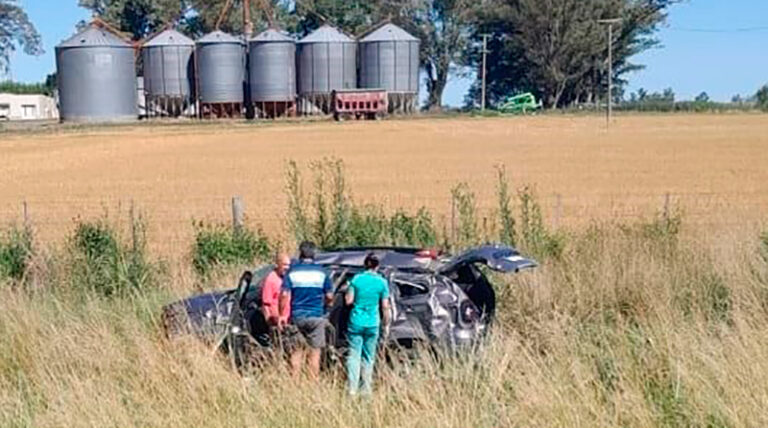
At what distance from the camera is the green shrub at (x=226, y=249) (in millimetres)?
11312

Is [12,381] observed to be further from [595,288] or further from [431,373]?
[595,288]

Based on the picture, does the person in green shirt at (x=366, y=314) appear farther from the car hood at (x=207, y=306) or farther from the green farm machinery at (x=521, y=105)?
the green farm machinery at (x=521, y=105)

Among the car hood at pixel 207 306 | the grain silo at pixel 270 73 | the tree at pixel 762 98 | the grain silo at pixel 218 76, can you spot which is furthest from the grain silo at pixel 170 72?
the car hood at pixel 207 306

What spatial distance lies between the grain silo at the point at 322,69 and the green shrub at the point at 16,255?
85934 mm

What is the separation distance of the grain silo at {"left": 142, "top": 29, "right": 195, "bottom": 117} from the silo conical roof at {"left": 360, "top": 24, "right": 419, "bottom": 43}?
21.7 m

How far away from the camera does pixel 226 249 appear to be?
37.8 feet

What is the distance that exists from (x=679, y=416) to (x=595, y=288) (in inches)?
153

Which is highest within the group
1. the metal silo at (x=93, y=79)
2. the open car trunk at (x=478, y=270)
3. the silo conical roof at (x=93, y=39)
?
the silo conical roof at (x=93, y=39)

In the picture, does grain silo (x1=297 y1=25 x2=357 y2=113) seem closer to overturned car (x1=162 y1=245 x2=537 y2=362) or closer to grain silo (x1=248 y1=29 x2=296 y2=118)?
grain silo (x1=248 y1=29 x2=296 y2=118)

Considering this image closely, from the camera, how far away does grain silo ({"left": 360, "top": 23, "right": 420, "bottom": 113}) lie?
3907 inches

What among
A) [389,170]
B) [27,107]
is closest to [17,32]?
[27,107]

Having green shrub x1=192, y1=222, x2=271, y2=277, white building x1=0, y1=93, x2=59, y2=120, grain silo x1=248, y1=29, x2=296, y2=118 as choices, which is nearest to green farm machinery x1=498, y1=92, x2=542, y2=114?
grain silo x1=248, y1=29, x2=296, y2=118

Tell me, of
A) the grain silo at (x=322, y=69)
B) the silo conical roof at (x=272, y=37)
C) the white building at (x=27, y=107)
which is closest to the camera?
the silo conical roof at (x=272, y=37)

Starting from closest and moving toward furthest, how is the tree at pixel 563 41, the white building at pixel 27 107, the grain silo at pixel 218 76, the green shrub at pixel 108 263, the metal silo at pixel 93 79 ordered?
the green shrub at pixel 108 263
the metal silo at pixel 93 79
the grain silo at pixel 218 76
the tree at pixel 563 41
the white building at pixel 27 107
